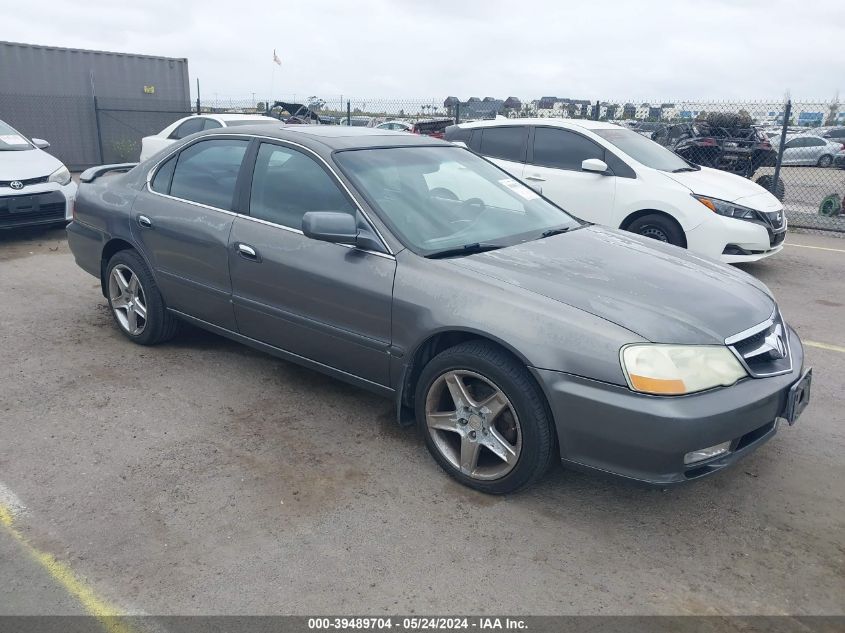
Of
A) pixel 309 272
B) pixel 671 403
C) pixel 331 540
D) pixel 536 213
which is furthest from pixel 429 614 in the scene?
pixel 536 213

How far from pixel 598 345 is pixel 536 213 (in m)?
1.53

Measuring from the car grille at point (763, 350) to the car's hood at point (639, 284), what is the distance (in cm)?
4

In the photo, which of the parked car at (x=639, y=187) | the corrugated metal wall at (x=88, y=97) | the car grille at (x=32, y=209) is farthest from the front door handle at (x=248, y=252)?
the corrugated metal wall at (x=88, y=97)

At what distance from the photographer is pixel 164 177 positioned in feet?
15.1

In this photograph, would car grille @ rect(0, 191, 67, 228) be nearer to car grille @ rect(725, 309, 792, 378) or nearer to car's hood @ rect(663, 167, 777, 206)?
car's hood @ rect(663, 167, 777, 206)

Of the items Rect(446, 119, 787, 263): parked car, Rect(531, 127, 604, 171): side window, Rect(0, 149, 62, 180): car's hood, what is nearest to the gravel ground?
Rect(446, 119, 787, 263): parked car

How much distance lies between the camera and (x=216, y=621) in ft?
7.88

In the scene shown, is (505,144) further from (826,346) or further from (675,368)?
(675,368)

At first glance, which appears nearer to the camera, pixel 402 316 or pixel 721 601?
pixel 721 601

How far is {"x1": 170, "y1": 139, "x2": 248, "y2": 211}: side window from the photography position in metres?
4.14

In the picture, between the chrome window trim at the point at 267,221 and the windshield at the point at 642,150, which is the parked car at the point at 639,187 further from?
the chrome window trim at the point at 267,221

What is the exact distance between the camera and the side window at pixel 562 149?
7.54 meters

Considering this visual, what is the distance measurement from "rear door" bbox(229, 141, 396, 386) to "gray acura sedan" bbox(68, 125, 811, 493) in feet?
0.04

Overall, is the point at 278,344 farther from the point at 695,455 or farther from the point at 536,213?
the point at 695,455
